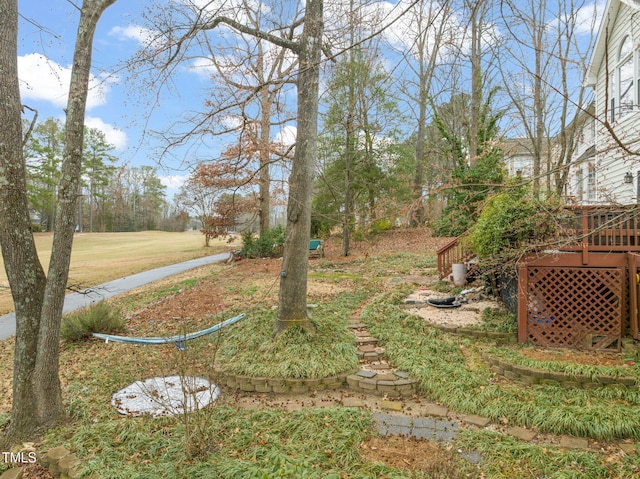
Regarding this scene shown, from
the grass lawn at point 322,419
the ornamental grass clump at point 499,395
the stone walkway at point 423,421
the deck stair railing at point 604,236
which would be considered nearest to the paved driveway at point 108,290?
the grass lawn at point 322,419

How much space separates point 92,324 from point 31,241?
3592mm

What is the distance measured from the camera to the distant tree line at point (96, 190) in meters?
34.9

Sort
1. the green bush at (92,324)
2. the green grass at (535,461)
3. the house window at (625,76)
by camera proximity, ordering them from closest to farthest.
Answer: the green grass at (535,461)
the green bush at (92,324)
the house window at (625,76)

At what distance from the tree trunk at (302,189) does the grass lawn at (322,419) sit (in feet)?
1.51

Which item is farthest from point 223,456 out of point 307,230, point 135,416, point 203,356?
point 307,230

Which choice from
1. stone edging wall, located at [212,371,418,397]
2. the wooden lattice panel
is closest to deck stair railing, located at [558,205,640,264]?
the wooden lattice panel

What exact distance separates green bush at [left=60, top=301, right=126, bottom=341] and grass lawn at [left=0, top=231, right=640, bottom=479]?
0.20 metres

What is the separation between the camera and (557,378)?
4578 mm

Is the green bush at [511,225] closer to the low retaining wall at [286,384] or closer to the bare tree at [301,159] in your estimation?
the bare tree at [301,159]

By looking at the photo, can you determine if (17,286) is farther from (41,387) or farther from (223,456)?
(223,456)

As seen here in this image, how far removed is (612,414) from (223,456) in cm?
Result: 351

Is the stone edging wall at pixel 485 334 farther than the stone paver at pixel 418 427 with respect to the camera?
Yes

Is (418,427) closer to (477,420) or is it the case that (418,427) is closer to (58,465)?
(477,420)

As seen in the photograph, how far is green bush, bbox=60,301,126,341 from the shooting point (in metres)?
6.81
